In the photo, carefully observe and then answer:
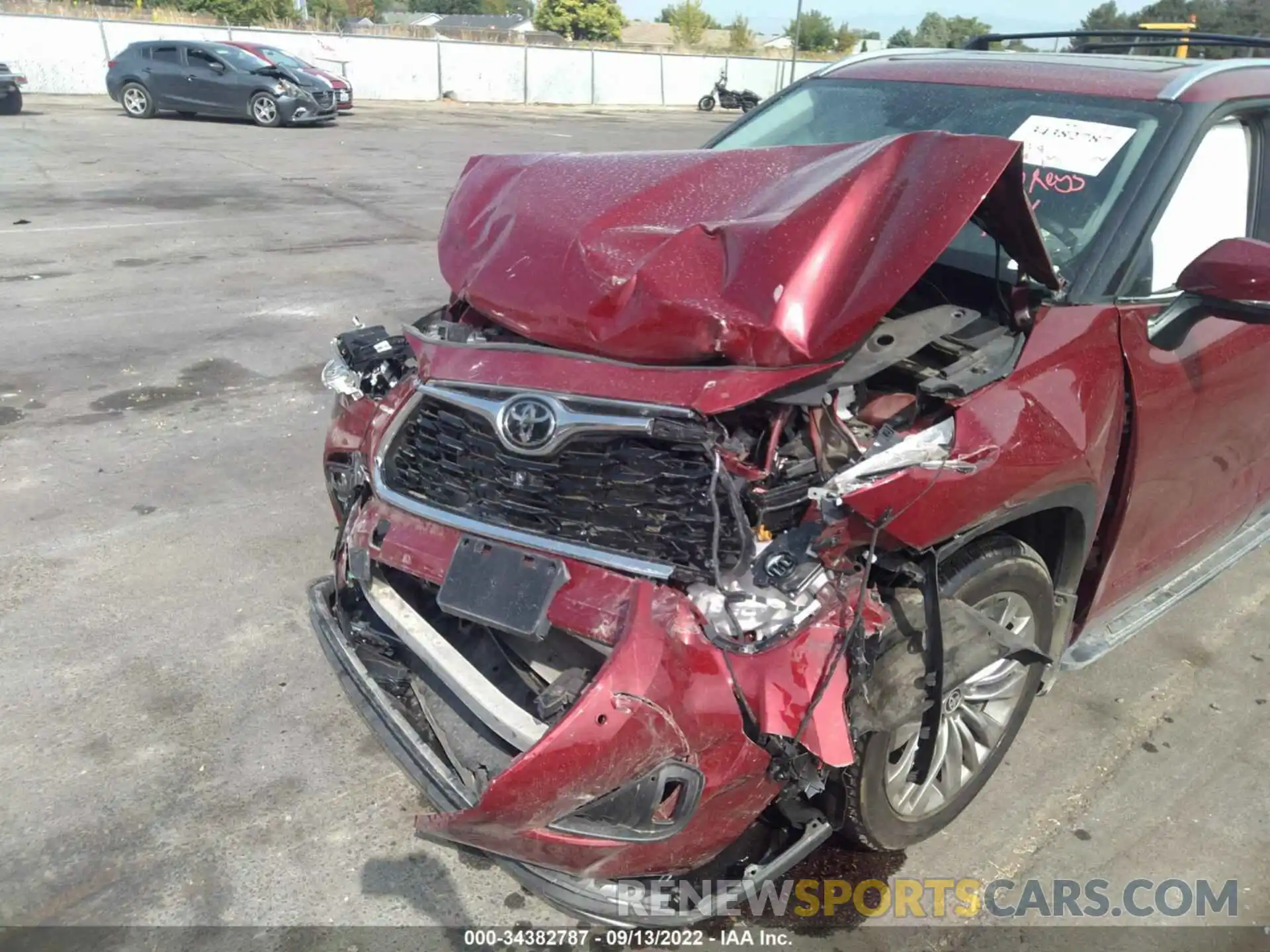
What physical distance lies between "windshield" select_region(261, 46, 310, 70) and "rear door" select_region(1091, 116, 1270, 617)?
21.0 metres

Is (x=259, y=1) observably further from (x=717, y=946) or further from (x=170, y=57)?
(x=717, y=946)

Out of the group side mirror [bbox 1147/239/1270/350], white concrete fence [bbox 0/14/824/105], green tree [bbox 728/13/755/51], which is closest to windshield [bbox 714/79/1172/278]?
side mirror [bbox 1147/239/1270/350]

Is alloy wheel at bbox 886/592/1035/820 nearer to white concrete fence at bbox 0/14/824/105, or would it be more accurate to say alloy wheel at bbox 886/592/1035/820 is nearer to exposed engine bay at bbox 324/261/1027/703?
exposed engine bay at bbox 324/261/1027/703

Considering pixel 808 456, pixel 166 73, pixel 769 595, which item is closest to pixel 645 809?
pixel 769 595

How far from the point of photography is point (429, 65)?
1218 inches

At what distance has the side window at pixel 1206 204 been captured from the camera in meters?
2.96

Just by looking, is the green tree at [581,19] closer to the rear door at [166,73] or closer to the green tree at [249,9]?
the green tree at [249,9]

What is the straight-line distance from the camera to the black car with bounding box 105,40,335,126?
1989 centimetres

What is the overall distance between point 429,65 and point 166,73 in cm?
1215

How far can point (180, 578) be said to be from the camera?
4.02 m

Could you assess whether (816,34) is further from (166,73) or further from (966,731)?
(966,731)

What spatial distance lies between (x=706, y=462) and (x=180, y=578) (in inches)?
107

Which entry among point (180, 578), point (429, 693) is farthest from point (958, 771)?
point (180, 578)

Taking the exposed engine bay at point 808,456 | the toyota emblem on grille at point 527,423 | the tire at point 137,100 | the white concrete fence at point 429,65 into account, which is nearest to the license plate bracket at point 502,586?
the exposed engine bay at point 808,456
